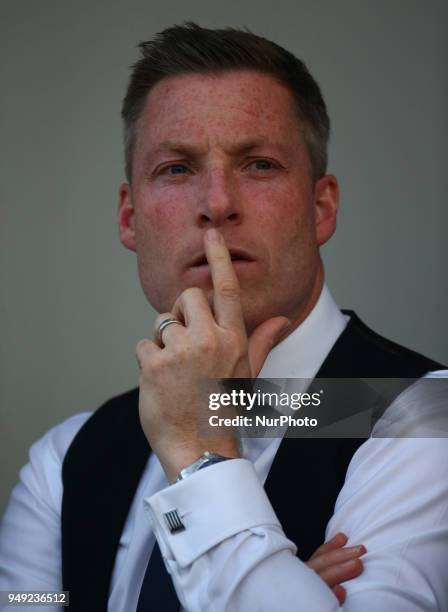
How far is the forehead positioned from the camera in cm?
162

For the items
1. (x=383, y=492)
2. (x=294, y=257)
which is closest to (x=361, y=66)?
(x=294, y=257)

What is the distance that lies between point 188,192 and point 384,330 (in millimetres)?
1149

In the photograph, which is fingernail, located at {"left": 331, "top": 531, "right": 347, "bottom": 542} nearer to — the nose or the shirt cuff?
the shirt cuff

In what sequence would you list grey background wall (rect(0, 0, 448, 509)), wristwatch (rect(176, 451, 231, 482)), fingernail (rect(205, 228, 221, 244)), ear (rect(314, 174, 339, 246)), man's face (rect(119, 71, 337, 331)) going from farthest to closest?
1. grey background wall (rect(0, 0, 448, 509))
2. ear (rect(314, 174, 339, 246))
3. man's face (rect(119, 71, 337, 331))
4. fingernail (rect(205, 228, 221, 244))
5. wristwatch (rect(176, 451, 231, 482))

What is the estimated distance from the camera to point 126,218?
196cm

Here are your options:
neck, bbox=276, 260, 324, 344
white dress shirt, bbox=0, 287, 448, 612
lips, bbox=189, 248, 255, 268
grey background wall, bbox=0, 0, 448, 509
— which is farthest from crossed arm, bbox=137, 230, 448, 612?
grey background wall, bbox=0, 0, 448, 509

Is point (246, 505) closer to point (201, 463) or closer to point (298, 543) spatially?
point (201, 463)

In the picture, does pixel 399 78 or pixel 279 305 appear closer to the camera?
pixel 279 305

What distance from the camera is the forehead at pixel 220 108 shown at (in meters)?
1.62

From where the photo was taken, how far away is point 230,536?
112 centimetres

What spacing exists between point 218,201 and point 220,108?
247 millimetres

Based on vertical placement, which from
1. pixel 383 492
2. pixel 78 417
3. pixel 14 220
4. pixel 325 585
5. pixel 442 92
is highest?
pixel 442 92

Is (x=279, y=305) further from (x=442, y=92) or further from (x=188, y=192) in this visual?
(x=442, y=92)

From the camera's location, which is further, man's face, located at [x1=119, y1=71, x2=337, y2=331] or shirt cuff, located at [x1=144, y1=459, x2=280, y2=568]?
man's face, located at [x1=119, y1=71, x2=337, y2=331]
